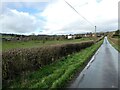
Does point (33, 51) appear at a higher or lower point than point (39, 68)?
higher

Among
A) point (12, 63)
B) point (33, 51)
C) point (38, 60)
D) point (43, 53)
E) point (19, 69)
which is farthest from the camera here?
point (43, 53)

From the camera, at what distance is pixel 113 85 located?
995cm

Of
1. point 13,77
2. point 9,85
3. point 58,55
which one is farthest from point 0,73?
point 58,55

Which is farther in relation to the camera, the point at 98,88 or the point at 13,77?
the point at 13,77

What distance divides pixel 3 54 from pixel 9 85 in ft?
4.56

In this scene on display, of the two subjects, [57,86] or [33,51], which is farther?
[33,51]

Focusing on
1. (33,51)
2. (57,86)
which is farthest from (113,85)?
(33,51)

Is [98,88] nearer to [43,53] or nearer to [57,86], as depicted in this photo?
[57,86]

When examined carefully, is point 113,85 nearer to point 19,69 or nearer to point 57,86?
point 57,86

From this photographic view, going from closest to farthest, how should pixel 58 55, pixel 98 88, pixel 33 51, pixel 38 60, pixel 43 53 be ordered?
1. pixel 98 88
2. pixel 33 51
3. pixel 38 60
4. pixel 43 53
5. pixel 58 55

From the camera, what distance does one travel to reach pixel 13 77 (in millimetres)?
11438

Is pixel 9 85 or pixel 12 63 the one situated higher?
pixel 12 63

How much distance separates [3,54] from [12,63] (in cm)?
81

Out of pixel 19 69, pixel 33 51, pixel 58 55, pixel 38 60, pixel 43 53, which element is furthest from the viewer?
pixel 58 55
